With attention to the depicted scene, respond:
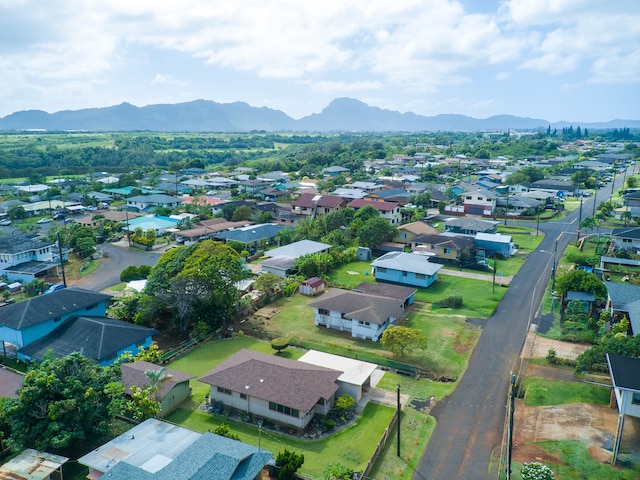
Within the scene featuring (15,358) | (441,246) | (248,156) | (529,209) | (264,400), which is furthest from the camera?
(248,156)

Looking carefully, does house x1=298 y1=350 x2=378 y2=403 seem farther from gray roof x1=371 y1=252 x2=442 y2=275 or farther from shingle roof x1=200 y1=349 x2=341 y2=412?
gray roof x1=371 y1=252 x2=442 y2=275

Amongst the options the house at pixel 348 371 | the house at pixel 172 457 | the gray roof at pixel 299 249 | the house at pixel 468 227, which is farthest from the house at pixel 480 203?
the house at pixel 172 457

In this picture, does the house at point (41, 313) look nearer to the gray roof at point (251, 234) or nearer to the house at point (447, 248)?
the gray roof at point (251, 234)

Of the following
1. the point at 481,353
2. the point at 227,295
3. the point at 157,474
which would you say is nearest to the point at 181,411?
the point at 157,474

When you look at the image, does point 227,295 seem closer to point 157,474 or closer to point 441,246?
point 157,474

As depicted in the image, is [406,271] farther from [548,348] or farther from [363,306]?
[548,348]

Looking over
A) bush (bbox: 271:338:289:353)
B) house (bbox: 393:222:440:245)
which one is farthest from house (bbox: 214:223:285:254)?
bush (bbox: 271:338:289:353)
